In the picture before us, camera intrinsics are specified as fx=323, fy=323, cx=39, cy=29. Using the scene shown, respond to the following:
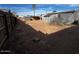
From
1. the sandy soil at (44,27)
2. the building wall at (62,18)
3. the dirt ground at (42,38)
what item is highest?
the building wall at (62,18)

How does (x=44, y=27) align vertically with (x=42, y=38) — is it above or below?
above

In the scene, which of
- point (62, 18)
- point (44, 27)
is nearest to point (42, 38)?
point (44, 27)

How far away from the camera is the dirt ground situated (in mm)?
3432

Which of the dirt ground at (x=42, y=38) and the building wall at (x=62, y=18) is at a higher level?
the building wall at (x=62, y=18)

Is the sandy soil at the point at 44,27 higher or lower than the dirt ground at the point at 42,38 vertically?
higher

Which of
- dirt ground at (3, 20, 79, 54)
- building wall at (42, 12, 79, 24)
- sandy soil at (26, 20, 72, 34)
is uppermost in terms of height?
building wall at (42, 12, 79, 24)

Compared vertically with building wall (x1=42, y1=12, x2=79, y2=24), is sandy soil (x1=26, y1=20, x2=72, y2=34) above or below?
below

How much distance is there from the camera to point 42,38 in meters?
3.45

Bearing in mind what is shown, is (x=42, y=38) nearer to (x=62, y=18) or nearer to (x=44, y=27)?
(x=44, y=27)

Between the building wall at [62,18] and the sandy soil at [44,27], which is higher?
the building wall at [62,18]

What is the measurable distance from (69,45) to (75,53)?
0.35 ft

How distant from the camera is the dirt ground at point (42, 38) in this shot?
3432 millimetres
